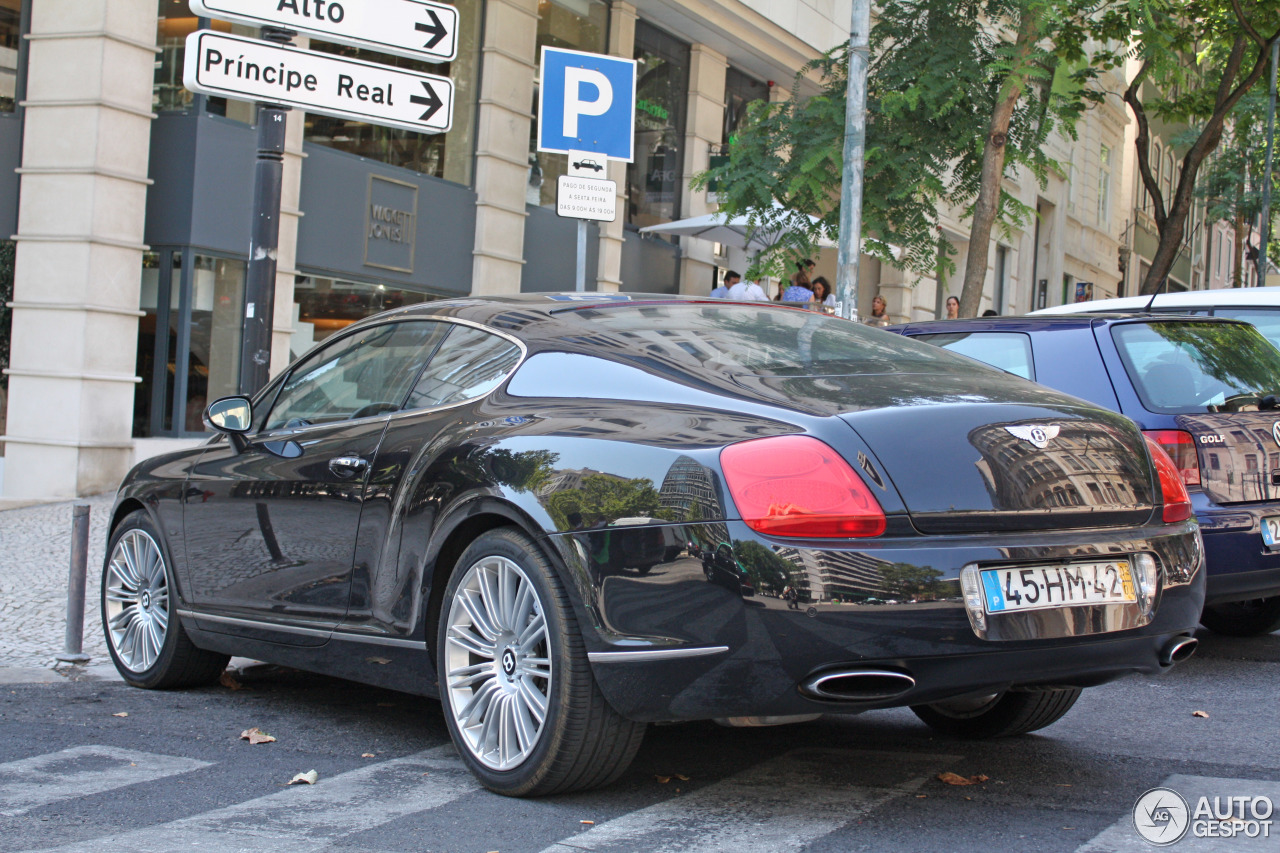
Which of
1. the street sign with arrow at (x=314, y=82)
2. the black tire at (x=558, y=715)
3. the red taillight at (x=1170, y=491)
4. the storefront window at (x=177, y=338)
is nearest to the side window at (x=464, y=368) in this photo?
the black tire at (x=558, y=715)

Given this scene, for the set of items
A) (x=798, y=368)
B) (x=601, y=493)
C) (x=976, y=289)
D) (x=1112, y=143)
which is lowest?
(x=601, y=493)

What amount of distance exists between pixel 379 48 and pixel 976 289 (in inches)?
377

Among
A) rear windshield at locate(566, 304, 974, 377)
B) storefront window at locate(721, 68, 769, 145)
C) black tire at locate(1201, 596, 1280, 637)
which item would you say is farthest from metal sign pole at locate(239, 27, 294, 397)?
storefront window at locate(721, 68, 769, 145)

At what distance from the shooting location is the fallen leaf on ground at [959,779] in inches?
169

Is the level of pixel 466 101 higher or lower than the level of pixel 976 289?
higher

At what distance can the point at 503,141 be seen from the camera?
16.8 metres

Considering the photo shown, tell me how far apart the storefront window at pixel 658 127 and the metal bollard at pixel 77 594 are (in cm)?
1382

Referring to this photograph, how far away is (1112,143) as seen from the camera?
44250 mm

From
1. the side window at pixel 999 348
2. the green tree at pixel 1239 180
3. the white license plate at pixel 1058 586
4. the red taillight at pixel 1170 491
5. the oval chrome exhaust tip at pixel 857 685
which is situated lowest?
the oval chrome exhaust tip at pixel 857 685

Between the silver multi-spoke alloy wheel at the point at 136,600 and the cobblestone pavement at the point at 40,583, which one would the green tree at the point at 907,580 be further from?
the cobblestone pavement at the point at 40,583

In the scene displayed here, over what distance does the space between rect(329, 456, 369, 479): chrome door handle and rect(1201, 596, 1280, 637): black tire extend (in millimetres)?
4797

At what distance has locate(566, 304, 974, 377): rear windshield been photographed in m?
4.27

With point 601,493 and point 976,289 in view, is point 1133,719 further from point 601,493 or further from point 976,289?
point 976,289

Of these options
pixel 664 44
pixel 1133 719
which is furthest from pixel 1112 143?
pixel 1133 719
